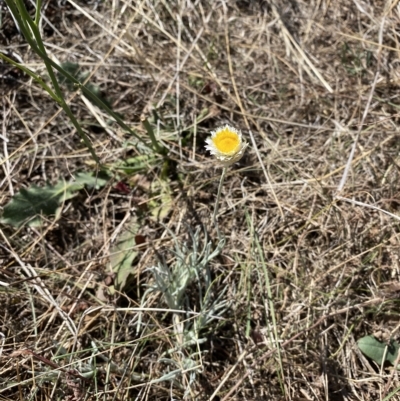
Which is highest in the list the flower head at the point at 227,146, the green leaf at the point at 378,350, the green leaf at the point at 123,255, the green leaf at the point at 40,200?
the flower head at the point at 227,146

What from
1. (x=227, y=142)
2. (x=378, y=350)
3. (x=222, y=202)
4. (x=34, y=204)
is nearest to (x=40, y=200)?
(x=34, y=204)

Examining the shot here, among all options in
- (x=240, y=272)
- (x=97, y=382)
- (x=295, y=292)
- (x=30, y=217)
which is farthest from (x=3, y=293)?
(x=295, y=292)

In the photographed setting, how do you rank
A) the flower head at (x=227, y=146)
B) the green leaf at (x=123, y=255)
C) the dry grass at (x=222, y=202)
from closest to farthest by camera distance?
the flower head at (x=227, y=146)
the dry grass at (x=222, y=202)
the green leaf at (x=123, y=255)

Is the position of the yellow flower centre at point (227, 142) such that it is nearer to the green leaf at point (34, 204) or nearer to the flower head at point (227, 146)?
the flower head at point (227, 146)

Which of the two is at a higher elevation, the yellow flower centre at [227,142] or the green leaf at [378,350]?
the yellow flower centre at [227,142]

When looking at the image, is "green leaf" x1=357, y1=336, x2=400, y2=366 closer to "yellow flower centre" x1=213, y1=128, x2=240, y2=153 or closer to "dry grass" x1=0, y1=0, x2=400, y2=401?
"dry grass" x1=0, y1=0, x2=400, y2=401

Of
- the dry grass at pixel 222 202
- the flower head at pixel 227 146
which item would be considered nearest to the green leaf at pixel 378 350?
the dry grass at pixel 222 202

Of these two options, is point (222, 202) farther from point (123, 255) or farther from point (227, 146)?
point (227, 146)
